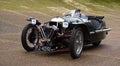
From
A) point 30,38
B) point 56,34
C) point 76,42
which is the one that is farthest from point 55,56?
point 30,38

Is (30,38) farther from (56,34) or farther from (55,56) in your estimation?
(55,56)

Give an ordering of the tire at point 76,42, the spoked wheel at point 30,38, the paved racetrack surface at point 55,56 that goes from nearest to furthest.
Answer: the paved racetrack surface at point 55,56, the tire at point 76,42, the spoked wheel at point 30,38

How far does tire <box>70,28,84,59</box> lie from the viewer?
9758 millimetres

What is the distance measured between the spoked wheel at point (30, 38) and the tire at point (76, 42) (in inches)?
50.1

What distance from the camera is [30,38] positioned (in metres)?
10.8

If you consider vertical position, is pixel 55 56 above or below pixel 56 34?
below

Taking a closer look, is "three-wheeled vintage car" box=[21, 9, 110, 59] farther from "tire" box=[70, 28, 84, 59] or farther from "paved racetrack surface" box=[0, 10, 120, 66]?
"paved racetrack surface" box=[0, 10, 120, 66]

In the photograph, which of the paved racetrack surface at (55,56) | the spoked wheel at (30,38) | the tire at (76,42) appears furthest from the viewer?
the spoked wheel at (30,38)

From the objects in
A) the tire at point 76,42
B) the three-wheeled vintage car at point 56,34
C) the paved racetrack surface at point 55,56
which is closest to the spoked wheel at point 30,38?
the three-wheeled vintage car at point 56,34

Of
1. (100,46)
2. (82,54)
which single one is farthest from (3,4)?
(82,54)

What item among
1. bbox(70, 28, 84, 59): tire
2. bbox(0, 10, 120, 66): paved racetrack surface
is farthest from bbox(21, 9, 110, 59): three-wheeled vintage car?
bbox(0, 10, 120, 66): paved racetrack surface

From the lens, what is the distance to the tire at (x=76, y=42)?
9758 millimetres

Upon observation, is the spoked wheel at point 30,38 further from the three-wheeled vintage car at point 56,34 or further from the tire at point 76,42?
the tire at point 76,42

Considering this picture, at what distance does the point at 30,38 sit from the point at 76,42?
4.94 feet
